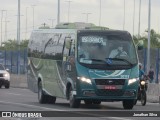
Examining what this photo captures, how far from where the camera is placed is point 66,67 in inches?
1105

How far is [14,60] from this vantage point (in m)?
67.8

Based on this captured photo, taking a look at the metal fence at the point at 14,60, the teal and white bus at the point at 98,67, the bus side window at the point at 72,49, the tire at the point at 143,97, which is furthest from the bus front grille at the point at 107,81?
the metal fence at the point at 14,60

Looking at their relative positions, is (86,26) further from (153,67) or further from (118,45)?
(153,67)

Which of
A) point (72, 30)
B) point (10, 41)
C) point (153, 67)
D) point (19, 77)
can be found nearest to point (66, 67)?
point (72, 30)

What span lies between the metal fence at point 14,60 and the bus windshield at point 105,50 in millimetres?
36902

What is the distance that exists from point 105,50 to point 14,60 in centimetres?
4134

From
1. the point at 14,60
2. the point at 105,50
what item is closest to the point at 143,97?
the point at 105,50

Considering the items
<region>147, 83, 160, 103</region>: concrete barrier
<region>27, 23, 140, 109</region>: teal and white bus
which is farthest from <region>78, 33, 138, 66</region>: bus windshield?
<region>147, 83, 160, 103</region>: concrete barrier

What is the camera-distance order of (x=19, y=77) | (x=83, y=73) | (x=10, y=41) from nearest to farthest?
1. (x=83, y=73)
2. (x=19, y=77)
3. (x=10, y=41)

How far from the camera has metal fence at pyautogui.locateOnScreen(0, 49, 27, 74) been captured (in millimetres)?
65088

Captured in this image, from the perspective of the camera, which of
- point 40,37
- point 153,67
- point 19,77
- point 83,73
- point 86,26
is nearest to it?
point 83,73

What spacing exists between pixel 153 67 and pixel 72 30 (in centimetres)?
1834

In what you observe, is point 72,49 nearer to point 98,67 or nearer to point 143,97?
point 98,67

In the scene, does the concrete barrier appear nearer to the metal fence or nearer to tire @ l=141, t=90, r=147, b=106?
tire @ l=141, t=90, r=147, b=106
